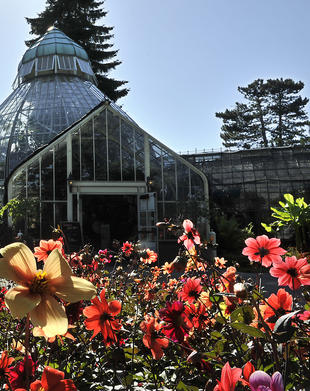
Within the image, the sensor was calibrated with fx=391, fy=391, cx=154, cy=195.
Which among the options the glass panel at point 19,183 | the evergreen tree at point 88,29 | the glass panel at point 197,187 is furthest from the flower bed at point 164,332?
the evergreen tree at point 88,29

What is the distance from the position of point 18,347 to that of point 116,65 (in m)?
30.6

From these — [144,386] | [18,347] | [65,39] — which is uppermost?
[65,39]

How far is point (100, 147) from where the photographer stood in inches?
519

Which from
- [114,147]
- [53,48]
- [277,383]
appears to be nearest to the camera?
[277,383]

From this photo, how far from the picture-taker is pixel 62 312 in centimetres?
70

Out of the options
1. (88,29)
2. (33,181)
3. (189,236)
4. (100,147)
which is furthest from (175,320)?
(88,29)

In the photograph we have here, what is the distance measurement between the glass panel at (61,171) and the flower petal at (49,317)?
12.0m

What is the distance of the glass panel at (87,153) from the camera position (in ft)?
42.2

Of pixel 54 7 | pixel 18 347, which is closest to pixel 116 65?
pixel 54 7

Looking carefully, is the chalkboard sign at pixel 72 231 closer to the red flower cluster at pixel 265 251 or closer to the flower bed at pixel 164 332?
the flower bed at pixel 164 332

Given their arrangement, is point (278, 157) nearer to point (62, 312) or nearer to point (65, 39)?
point (65, 39)

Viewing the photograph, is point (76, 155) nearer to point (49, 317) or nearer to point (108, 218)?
point (108, 218)

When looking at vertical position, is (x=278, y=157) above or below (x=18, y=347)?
above

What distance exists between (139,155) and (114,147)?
0.90 m
